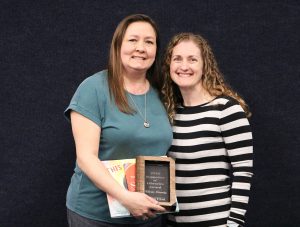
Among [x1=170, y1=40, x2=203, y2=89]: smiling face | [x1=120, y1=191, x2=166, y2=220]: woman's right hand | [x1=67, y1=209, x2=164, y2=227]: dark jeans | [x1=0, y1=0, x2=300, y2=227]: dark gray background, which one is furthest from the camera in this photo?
[x1=0, y1=0, x2=300, y2=227]: dark gray background

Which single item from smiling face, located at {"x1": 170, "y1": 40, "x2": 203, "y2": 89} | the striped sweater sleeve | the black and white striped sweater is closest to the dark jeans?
the black and white striped sweater

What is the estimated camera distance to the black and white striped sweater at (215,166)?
1664 mm

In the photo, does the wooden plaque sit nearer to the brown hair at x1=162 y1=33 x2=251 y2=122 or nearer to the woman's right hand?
the woman's right hand

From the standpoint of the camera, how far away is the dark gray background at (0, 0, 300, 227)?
2270 mm

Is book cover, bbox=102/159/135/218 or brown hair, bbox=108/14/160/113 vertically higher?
brown hair, bbox=108/14/160/113

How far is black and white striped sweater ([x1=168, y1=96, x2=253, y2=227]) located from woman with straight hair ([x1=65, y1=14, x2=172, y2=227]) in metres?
0.12

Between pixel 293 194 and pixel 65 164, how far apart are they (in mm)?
1271

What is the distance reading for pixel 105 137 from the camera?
1.59m

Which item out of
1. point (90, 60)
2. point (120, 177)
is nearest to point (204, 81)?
point (120, 177)

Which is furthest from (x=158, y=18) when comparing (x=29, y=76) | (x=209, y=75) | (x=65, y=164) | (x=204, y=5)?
(x=65, y=164)

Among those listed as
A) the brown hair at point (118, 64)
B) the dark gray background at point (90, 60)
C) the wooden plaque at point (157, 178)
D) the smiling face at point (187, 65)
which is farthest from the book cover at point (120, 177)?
the dark gray background at point (90, 60)

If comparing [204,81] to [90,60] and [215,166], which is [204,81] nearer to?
[215,166]

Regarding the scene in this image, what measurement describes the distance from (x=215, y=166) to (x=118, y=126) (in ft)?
1.43

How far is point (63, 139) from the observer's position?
7.49 feet
